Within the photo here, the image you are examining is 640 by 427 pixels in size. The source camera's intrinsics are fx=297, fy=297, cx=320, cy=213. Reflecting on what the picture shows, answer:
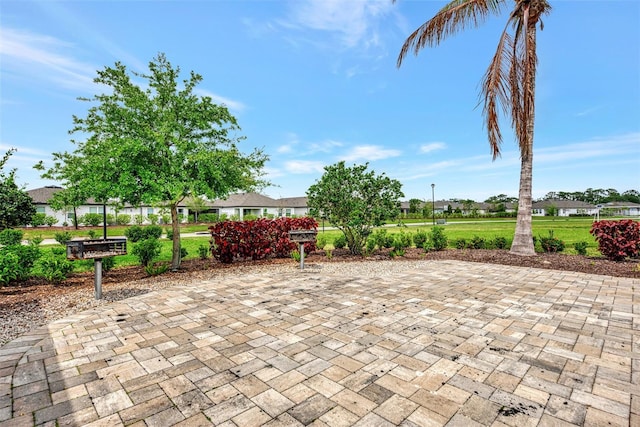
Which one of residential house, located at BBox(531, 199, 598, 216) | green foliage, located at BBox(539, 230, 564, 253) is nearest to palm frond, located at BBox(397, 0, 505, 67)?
green foliage, located at BBox(539, 230, 564, 253)

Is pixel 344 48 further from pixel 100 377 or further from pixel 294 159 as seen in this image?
pixel 294 159

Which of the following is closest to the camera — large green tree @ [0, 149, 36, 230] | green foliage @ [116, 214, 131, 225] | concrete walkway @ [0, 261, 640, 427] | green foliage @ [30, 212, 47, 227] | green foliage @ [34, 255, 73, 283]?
concrete walkway @ [0, 261, 640, 427]

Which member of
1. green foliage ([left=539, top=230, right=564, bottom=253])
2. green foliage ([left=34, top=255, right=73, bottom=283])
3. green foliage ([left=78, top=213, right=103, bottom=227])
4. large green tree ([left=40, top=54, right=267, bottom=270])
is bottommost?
green foliage ([left=539, top=230, right=564, bottom=253])

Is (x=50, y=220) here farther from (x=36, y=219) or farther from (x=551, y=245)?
(x=551, y=245)

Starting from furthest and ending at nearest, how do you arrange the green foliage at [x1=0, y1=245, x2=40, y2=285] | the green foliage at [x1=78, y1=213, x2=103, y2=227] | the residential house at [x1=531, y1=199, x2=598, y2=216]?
the residential house at [x1=531, y1=199, x2=598, y2=216], the green foliage at [x1=78, y1=213, x2=103, y2=227], the green foliage at [x1=0, y1=245, x2=40, y2=285]

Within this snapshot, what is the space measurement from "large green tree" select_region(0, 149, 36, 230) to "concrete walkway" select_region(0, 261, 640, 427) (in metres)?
4.54

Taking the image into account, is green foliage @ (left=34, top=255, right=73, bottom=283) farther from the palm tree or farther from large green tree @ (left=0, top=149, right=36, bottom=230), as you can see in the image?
the palm tree

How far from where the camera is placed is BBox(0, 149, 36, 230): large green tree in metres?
6.37

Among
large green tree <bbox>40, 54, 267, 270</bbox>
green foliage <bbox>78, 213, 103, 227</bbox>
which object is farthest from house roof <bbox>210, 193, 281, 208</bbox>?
large green tree <bbox>40, 54, 267, 270</bbox>

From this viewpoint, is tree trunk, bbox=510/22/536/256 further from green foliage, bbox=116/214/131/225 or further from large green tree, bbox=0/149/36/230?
green foliage, bbox=116/214/131/225

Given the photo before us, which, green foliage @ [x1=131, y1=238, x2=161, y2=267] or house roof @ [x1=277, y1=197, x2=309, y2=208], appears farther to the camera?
house roof @ [x1=277, y1=197, x2=309, y2=208]

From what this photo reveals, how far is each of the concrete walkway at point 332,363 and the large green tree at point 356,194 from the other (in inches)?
174

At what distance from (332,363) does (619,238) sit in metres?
10.1

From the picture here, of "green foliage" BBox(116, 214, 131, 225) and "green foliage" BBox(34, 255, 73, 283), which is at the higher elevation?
"green foliage" BBox(116, 214, 131, 225)
